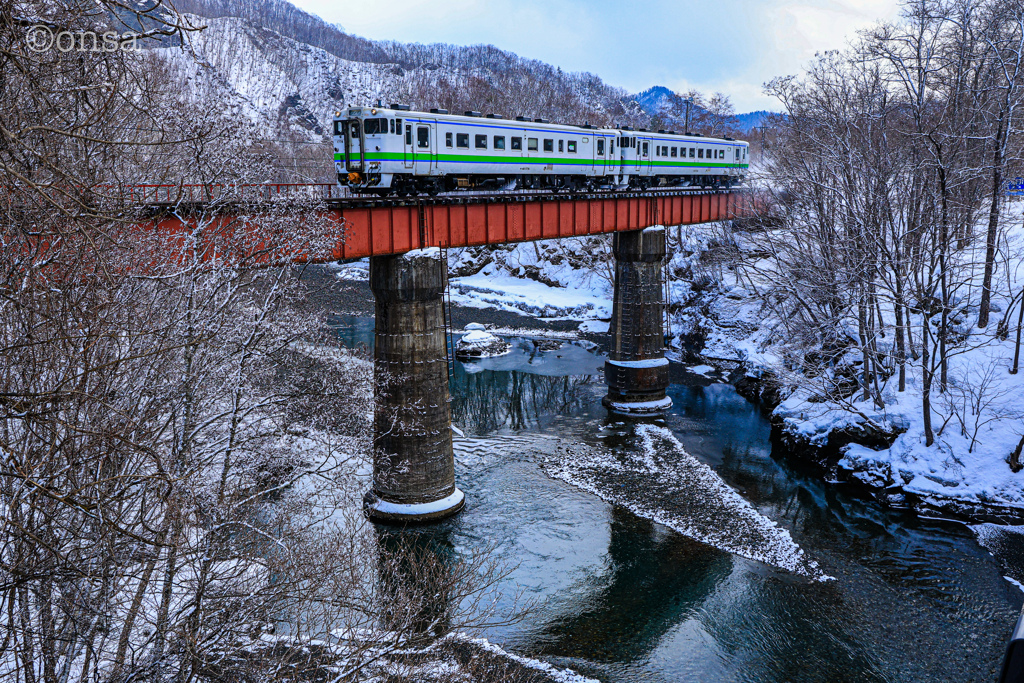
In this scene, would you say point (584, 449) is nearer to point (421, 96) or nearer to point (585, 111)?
point (585, 111)

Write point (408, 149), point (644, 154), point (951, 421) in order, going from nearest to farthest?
point (951, 421) < point (408, 149) < point (644, 154)

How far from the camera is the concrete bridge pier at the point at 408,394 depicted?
2036 centimetres

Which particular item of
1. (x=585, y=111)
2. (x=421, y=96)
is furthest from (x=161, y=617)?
(x=421, y=96)

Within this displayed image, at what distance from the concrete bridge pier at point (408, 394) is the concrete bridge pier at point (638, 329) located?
12.4 meters

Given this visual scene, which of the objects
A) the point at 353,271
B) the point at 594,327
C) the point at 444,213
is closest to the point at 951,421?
the point at 444,213

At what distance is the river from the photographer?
1448cm

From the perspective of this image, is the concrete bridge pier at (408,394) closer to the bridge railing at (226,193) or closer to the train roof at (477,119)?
the bridge railing at (226,193)

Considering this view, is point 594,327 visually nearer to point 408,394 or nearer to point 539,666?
point 408,394

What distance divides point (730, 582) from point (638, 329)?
15.8m

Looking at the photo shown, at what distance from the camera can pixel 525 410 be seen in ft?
101

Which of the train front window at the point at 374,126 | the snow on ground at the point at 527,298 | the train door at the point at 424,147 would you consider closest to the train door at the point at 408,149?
the train door at the point at 424,147

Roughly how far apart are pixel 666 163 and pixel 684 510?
23.5m

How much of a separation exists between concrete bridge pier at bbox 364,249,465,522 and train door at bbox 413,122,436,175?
4.87 metres

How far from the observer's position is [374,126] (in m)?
23.0
